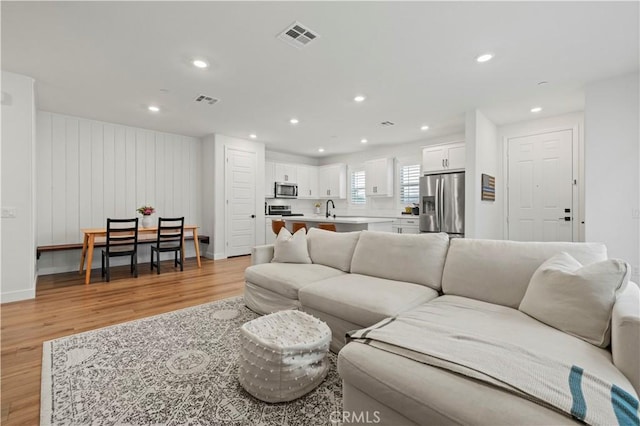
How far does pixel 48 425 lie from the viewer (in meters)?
1.42

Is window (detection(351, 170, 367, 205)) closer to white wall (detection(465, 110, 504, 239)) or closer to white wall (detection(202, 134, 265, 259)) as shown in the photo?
white wall (detection(202, 134, 265, 259))

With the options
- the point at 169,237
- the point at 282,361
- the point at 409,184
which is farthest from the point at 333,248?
the point at 409,184

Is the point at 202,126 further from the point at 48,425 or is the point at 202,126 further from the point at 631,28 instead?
the point at 631,28

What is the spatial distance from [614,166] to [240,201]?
619 cm

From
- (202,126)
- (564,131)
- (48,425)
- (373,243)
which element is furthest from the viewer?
(202,126)

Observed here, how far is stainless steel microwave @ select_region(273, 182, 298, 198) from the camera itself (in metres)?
7.43

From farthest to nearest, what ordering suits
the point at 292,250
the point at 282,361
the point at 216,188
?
the point at 216,188 < the point at 292,250 < the point at 282,361

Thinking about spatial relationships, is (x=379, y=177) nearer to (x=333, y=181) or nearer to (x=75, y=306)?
(x=333, y=181)

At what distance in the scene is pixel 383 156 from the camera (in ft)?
23.8

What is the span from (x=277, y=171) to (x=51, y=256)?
4.81 metres

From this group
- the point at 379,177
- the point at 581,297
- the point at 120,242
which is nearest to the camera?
the point at 581,297

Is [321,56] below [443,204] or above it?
above

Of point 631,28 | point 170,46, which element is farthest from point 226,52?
point 631,28

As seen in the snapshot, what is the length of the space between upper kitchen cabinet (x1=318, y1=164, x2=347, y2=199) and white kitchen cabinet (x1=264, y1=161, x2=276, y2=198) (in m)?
1.60
